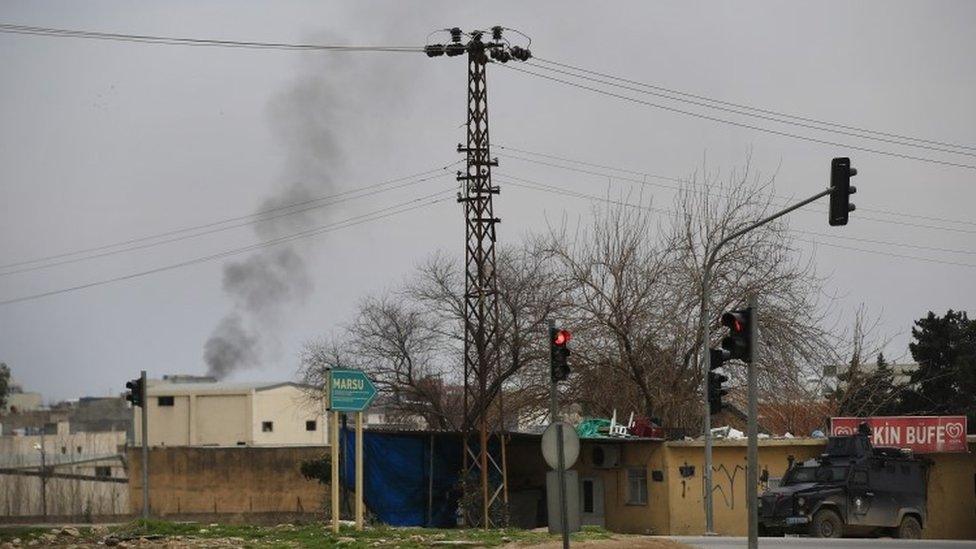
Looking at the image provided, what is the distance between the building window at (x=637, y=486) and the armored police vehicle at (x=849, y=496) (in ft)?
31.6

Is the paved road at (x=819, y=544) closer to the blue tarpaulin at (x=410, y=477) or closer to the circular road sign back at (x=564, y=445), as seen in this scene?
the circular road sign back at (x=564, y=445)

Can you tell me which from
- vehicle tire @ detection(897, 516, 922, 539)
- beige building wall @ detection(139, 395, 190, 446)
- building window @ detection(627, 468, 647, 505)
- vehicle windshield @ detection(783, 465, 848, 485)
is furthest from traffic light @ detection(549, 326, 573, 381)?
beige building wall @ detection(139, 395, 190, 446)

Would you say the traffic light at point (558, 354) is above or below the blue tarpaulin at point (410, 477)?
above

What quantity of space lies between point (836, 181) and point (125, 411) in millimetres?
90176

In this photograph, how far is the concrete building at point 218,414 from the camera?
82.9 metres

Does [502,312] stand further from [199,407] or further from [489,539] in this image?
[199,407]

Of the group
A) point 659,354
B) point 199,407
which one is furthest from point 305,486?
point 199,407

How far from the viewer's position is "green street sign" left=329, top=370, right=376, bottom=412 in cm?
3081

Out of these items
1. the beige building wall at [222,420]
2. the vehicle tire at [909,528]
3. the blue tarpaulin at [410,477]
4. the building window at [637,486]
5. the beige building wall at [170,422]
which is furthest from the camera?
the beige building wall at [222,420]

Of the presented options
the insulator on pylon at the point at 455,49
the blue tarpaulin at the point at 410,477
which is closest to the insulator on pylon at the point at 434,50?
the insulator on pylon at the point at 455,49

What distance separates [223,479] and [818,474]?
3281cm

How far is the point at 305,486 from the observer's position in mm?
59188

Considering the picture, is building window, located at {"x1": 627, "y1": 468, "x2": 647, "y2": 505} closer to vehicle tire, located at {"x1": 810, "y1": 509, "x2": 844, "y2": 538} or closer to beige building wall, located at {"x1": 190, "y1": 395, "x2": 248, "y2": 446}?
vehicle tire, located at {"x1": 810, "y1": 509, "x2": 844, "y2": 538}

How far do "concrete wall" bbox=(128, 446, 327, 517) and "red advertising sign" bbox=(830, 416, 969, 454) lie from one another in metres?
26.8
